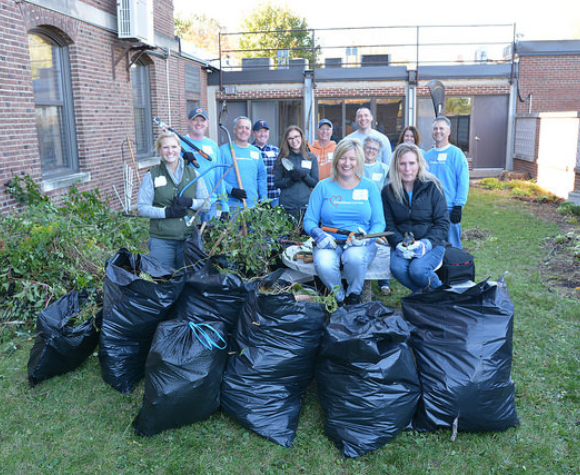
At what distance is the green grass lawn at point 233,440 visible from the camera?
8.24 ft

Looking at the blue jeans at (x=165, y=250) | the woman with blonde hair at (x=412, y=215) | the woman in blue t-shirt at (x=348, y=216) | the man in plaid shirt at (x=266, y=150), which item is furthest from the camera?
the man in plaid shirt at (x=266, y=150)

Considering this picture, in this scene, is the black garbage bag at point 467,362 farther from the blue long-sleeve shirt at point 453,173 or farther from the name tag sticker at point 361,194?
the blue long-sleeve shirt at point 453,173

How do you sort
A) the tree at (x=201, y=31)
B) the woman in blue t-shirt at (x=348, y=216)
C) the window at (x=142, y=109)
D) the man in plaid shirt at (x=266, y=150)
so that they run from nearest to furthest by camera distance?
the woman in blue t-shirt at (x=348, y=216) → the man in plaid shirt at (x=266, y=150) → the window at (x=142, y=109) → the tree at (x=201, y=31)

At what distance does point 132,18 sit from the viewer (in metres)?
8.15

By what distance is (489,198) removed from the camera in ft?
35.7

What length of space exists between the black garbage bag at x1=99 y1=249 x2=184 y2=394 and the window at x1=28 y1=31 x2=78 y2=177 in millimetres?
4527

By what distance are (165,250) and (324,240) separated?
4.25 feet

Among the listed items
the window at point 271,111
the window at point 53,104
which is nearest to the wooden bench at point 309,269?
the window at point 53,104

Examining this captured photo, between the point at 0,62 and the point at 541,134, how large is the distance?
11755mm

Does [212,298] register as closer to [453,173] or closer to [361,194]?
[361,194]

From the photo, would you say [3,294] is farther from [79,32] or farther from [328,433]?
[79,32]

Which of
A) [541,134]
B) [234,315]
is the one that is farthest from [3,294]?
[541,134]

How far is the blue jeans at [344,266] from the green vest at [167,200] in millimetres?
1077

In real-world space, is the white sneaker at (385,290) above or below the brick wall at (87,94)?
below
